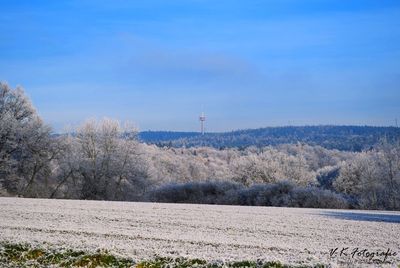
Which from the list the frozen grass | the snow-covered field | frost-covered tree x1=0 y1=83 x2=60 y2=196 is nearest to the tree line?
frost-covered tree x1=0 y1=83 x2=60 y2=196

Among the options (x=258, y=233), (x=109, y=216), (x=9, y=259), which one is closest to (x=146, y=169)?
(x=109, y=216)

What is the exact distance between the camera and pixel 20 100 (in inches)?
2352

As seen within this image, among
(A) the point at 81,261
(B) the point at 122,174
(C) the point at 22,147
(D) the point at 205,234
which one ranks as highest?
(C) the point at 22,147

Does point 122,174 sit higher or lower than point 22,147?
lower

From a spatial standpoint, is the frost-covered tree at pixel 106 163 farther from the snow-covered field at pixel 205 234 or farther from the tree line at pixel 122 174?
the snow-covered field at pixel 205 234

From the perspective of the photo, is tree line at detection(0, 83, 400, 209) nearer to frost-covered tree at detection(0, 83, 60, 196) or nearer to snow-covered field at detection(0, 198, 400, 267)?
frost-covered tree at detection(0, 83, 60, 196)

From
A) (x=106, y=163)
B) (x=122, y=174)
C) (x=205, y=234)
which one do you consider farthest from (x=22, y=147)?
(x=205, y=234)

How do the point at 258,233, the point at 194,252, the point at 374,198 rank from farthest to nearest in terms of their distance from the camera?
the point at 374,198, the point at 258,233, the point at 194,252

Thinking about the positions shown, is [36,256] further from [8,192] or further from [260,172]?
[260,172]

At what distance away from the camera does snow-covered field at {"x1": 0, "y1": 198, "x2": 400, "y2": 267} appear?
49.5 feet

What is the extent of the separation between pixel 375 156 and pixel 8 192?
4840 centimetres

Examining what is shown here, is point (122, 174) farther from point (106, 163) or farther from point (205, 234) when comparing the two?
point (205, 234)

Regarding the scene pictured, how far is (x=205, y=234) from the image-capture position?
1984cm

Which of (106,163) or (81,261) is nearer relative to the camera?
(81,261)
